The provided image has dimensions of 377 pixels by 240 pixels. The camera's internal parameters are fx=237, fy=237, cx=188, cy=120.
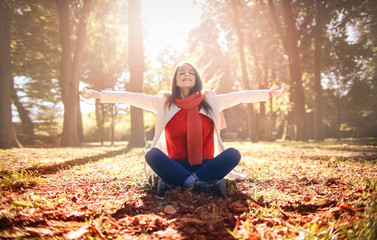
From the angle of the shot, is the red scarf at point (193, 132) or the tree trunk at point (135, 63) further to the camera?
the tree trunk at point (135, 63)

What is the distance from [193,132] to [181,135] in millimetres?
245

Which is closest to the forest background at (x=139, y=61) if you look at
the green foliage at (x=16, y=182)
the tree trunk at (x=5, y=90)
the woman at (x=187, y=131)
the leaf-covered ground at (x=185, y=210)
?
the tree trunk at (x=5, y=90)

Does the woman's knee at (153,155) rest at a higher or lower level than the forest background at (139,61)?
lower

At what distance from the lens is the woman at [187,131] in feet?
9.11

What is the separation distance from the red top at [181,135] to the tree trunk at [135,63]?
23.8 ft

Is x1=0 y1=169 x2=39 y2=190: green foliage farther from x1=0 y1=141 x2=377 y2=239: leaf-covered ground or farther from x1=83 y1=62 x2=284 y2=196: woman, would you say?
x1=83 y1=62 x2=284 y2=196: woman

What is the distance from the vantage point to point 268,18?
16.4 meters

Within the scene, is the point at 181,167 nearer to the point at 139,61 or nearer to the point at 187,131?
the point at 187,131

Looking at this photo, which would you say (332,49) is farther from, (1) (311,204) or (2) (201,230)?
(2) (201,230)

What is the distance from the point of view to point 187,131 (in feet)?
10.1

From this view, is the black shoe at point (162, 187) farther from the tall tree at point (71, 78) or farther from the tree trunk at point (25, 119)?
the tree trunk at point (25, 119)

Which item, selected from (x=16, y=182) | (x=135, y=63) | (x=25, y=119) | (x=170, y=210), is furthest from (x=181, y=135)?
(x=25, y=119)

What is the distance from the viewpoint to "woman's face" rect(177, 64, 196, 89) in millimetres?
3376

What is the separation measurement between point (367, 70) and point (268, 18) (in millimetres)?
15292
